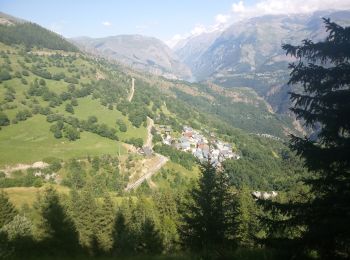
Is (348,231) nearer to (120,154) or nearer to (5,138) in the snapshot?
(120,154)

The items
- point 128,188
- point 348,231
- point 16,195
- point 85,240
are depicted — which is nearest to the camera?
point 348,231

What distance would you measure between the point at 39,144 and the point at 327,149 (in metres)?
148

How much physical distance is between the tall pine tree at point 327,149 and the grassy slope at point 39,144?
437 feet

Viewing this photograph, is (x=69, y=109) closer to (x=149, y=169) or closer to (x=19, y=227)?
(x=149, y=169)

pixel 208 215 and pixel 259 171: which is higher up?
pixel 208 215

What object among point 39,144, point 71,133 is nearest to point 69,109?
point 71,133

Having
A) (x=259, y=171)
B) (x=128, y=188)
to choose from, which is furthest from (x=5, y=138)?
(x=259, y=171)

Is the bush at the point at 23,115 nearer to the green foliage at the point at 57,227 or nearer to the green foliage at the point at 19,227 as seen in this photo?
the green foliage at the point at 19,227

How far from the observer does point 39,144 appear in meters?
148

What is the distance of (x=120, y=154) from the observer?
15312 cm

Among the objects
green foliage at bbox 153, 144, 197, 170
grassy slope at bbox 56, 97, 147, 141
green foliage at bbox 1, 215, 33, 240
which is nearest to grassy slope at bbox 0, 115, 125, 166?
grassy slope at bbox 56, 97, 147, 141

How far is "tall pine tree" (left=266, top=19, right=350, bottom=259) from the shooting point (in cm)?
1346

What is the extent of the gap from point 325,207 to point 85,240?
4787 centimetres

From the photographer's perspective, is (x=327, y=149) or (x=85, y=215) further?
(x=85, y=215)
